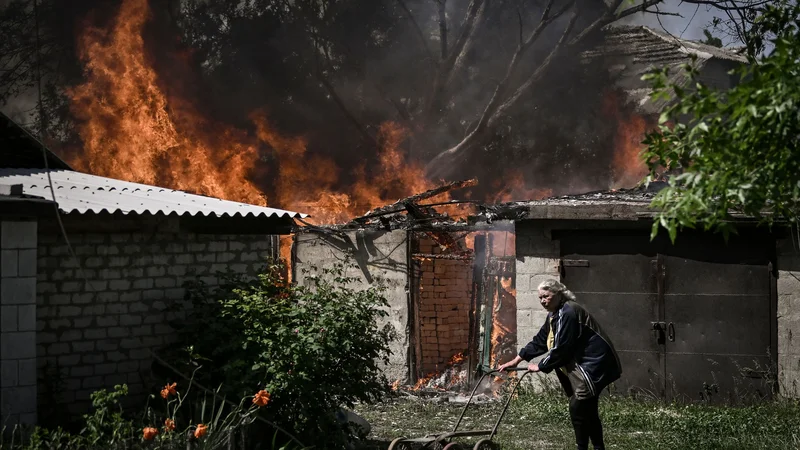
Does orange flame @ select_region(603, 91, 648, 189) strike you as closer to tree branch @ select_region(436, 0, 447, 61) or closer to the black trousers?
tree branch @ select_region(436, 0, 447, 61)

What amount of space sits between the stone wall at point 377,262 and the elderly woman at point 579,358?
5.82m

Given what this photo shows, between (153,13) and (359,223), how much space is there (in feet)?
37.0

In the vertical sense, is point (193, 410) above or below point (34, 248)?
below

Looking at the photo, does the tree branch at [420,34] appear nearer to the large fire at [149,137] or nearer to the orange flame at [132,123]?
the large fire at [149,137]

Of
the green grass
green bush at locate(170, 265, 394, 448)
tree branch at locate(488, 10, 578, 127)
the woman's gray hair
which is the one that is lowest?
the green grass

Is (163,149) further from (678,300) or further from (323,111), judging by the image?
(678,300)

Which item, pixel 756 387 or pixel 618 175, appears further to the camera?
pixel 618 175

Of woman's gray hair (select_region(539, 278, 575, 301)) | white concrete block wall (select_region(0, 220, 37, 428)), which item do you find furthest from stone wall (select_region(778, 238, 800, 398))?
white concrete block wall (select_region(0, 220, 37, 428))

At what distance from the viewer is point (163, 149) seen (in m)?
21.9

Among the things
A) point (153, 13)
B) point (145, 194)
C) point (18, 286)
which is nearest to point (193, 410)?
point (18, 286)

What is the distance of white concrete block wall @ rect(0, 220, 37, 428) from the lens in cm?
759

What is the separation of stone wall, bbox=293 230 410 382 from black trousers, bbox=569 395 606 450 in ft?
19.0

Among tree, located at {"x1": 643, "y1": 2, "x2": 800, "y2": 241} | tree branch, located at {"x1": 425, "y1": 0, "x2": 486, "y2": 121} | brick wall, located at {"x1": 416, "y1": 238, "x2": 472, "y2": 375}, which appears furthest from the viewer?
tree branch, located at {"x1": 425, "y1": 0, "x2": 486, "y2": 121}

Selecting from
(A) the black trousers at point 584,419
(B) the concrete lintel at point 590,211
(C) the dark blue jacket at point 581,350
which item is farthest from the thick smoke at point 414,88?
(A) the black trousers at point 584,419
